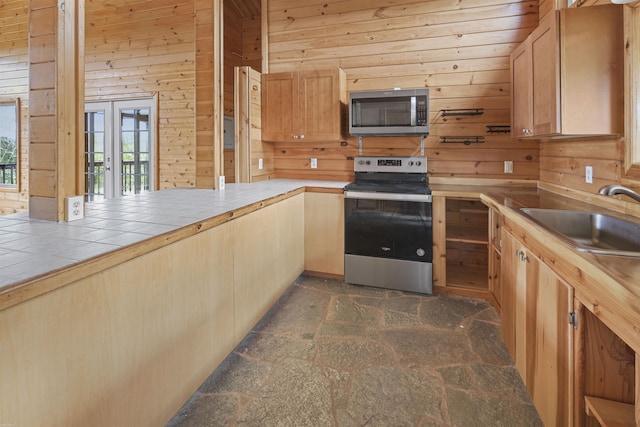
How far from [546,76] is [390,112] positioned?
131 centimetres

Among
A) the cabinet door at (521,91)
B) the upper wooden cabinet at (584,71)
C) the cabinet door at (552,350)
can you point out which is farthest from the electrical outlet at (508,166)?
the cabinet door at (552,350)

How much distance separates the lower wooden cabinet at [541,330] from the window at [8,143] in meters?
7.65

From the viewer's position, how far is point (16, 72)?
6.05 metres

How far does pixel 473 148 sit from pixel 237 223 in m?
2.52

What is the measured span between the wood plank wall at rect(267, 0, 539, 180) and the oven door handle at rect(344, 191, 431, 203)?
0.74 m

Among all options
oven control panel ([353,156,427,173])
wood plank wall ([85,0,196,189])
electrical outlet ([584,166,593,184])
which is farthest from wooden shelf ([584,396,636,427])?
wood plank wall ([85,0,196,189])

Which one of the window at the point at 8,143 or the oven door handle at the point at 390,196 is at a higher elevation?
the window at the point at 8,143

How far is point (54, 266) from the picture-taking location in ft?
3.31

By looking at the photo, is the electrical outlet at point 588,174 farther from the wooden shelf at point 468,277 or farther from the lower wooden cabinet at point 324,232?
the lower wooden cabinet at point 324,232

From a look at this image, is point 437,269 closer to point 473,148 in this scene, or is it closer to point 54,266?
point 473,148

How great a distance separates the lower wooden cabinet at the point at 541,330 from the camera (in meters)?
1.23

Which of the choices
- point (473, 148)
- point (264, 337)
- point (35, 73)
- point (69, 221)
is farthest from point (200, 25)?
point (473, 148)

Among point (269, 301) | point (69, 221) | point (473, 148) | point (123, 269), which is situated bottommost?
point (269, 301)

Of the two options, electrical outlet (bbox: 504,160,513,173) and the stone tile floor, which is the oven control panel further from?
the stone tile floor
